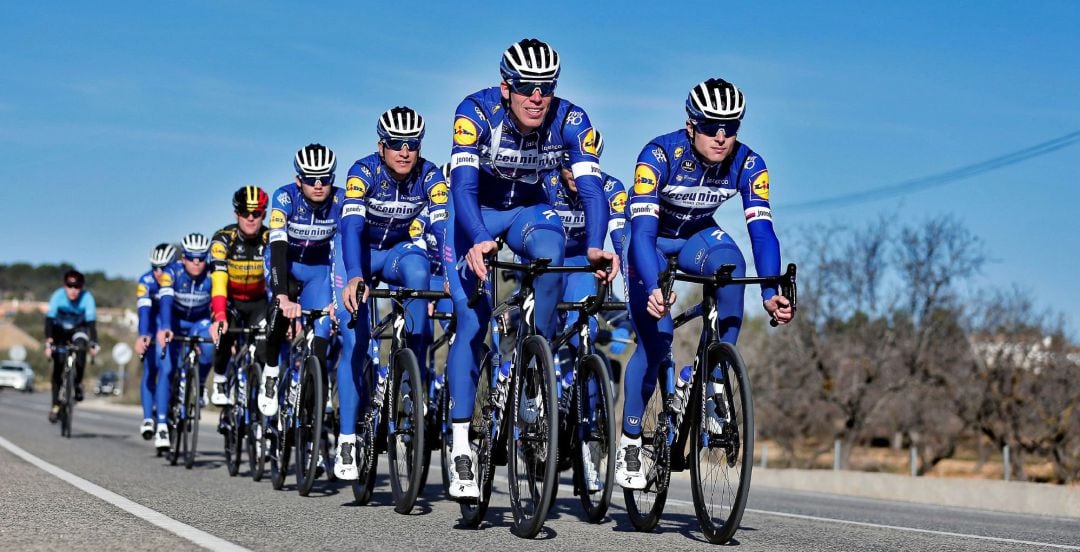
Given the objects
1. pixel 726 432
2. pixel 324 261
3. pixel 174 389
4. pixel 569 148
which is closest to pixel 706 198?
pixel 569 148

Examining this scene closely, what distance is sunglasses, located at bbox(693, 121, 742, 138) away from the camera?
25.5 feet

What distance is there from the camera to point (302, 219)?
1197cm

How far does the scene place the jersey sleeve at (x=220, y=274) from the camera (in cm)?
1356

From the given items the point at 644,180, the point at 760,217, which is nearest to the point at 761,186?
the point at 760,217

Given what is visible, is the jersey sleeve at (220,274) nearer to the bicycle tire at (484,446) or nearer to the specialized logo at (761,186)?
the bicycle tire at (484,446)

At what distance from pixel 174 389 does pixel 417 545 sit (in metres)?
9.29

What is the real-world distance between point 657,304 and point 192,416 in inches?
321

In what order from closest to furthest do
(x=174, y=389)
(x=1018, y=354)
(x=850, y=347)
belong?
(x=174, y=389)
(x=1018, y=354)
(x=850, y=347)

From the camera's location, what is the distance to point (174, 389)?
1542 centimetres

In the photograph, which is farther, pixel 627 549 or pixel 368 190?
pixel 368 190

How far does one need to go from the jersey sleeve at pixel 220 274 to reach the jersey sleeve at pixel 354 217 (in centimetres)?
364

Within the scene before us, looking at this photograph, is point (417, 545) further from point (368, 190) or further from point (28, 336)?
point (28, 336)

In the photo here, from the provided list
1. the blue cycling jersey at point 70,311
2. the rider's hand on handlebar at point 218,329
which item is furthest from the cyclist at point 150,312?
the rider's hand on handlebar at point 218,329

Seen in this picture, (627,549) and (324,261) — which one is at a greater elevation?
(324,261)
